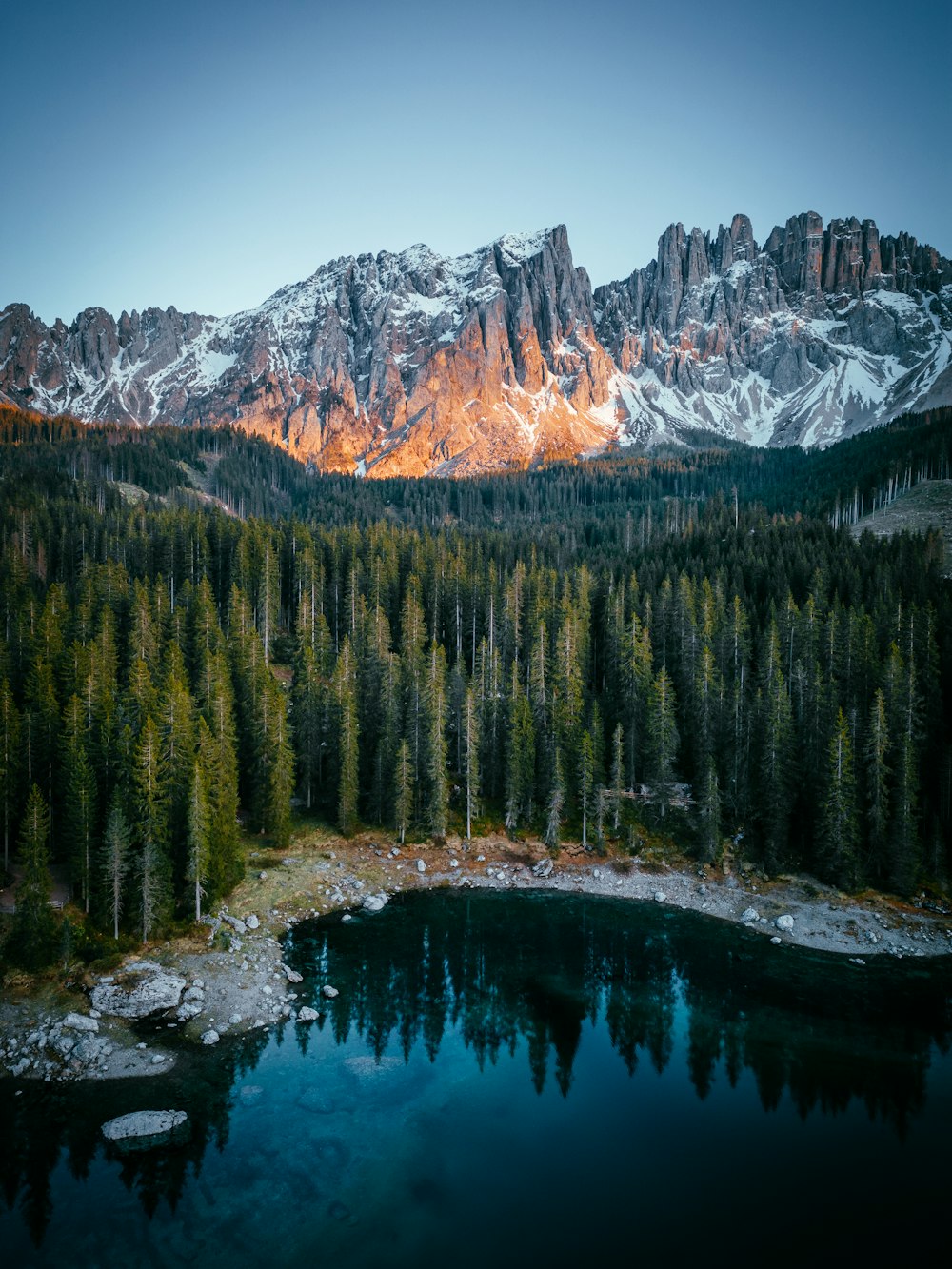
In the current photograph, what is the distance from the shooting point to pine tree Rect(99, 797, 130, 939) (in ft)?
134

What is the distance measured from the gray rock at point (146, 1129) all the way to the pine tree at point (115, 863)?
1415 cm

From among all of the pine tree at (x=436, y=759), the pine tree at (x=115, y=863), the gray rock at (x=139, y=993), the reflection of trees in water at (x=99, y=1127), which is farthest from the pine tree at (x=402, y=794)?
the reflection of trees in water at (x=99, y=1127)

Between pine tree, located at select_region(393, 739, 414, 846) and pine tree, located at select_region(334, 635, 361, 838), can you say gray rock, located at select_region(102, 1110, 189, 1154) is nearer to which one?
pine tree, located at select_region(334, 635, 361, 838)

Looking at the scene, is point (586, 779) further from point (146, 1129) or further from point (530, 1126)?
point (146, 1129)

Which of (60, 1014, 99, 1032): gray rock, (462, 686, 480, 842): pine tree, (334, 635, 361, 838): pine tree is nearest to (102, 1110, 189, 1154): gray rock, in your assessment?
(60, 1014, 99, 1032): gray rock

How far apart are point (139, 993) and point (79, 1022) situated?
122 inches

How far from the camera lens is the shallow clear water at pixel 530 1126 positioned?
23609mm

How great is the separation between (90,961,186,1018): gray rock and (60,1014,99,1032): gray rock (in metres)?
1.07

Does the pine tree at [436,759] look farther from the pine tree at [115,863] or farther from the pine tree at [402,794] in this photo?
the pine tree at [115,863]

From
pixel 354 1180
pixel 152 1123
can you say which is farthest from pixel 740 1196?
pixel 152 1123

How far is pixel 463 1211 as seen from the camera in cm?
2470

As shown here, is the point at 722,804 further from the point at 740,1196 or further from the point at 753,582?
the point at 753,582

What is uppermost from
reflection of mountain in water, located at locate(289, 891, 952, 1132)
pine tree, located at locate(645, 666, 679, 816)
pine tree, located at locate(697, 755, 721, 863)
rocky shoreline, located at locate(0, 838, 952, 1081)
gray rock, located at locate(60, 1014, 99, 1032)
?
pine tree, located at locate(645, 666, 679, 816)

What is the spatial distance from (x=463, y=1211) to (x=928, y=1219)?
50.0 ft
